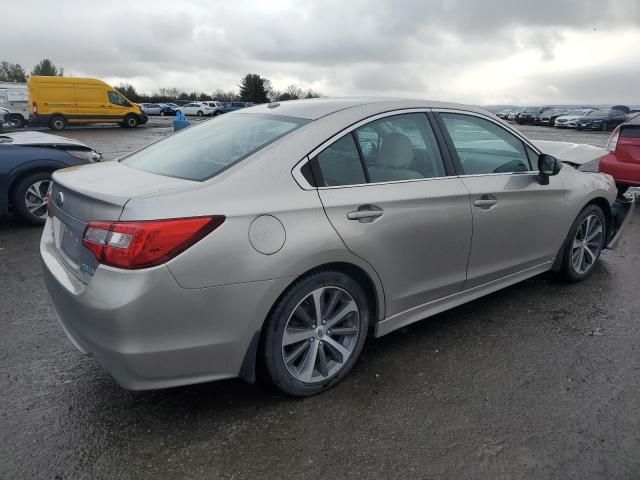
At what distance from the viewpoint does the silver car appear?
7.25 ft

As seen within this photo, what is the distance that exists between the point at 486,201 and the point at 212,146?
1.79 m

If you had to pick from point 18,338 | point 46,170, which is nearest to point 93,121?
point 46,170

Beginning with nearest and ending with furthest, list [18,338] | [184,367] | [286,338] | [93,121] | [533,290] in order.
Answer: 1. [184,367]
2. [286,338]
3. [18,338]
4. [533,290]
5. [93,121]

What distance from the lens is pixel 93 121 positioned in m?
25.8

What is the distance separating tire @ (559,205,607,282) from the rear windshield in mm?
2634

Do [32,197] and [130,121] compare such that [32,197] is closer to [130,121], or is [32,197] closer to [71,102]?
[71,102]

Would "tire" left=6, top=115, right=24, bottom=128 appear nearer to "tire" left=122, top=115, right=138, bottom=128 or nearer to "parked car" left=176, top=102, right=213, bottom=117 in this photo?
"tire" left=122, top=115, right=138, bottom=128

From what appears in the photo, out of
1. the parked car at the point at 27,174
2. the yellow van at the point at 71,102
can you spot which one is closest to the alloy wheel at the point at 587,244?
the parked car at the point at 27,174

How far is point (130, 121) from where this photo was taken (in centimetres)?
2755

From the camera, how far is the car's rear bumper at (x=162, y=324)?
7.08 feet

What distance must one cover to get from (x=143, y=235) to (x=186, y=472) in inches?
41.1

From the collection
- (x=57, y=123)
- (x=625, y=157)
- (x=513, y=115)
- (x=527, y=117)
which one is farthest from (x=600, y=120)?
(x=57, y=123)

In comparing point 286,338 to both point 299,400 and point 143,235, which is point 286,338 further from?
point 143,235

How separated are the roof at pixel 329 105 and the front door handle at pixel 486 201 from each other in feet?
2.19
